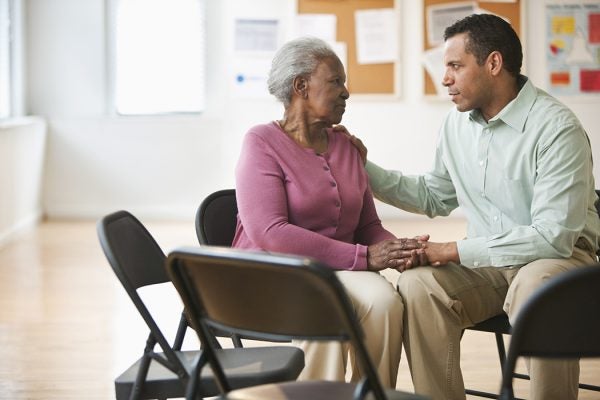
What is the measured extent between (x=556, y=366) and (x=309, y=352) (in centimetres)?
72

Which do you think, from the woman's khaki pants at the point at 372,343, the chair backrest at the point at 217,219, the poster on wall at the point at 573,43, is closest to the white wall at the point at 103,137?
the poster on wall at the point at 573,43

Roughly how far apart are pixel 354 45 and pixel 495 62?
200 inches

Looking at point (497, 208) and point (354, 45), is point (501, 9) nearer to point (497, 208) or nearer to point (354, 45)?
point (354, 45)

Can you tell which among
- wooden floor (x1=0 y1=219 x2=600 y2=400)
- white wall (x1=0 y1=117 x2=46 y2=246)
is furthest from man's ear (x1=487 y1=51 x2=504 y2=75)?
white wall (x1=0 y1=117 x2=46 y2=246)

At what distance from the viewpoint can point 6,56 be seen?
8180mm

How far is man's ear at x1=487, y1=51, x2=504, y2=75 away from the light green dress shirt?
11 cm

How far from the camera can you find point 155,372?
8.21ft

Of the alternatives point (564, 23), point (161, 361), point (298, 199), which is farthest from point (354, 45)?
point (161, 361)

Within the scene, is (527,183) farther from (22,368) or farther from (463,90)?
(22,368)

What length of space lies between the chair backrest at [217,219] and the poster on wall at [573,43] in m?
5.58

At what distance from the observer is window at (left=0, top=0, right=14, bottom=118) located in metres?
8.04

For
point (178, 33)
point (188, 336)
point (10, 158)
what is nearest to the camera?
point (188, 336)

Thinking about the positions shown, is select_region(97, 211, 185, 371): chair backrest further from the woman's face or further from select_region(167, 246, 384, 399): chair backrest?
the woman's face

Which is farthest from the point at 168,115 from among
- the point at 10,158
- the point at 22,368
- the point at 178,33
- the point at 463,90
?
the point at 463,90
